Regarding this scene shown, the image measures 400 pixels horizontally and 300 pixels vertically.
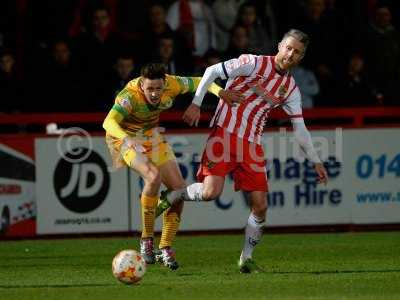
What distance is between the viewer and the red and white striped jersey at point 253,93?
9156 millimetres

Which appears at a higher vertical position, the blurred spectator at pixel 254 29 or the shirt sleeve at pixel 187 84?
→ the blurred spectator at pixel 254 29

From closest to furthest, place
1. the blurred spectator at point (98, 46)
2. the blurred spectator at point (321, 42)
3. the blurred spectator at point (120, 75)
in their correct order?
the blurred spectator at point (120, 75) < the blurred spectator at point (98, 46) < the blurred spectator at point (321, 42)

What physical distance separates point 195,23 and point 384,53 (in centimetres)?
246

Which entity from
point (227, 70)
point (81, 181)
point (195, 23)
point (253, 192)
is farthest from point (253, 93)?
point (195, 23)

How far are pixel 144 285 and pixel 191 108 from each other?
1479 millimetres

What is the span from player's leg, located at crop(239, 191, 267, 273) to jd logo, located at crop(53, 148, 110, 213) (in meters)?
3.64

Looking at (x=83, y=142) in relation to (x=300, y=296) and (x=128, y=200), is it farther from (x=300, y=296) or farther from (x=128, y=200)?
(x=300, y=296)

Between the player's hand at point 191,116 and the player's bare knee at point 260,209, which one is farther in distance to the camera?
the player's bare knee at point 260,209

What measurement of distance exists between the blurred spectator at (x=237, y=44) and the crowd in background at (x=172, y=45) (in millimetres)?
14

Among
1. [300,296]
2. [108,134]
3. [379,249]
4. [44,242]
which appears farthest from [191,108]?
Result: [44,242]

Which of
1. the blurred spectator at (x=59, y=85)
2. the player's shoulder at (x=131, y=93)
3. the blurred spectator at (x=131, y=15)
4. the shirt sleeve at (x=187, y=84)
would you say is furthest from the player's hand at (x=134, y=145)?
the blurred spectator at (x=131, y=15)

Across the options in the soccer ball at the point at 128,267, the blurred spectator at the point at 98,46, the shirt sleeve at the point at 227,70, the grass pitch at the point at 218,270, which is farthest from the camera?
the blurred spectator at the point at 98,46

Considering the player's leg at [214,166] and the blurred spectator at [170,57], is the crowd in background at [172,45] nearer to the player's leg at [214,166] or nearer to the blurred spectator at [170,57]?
the blurred spectator at [170,57]

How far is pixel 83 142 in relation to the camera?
1259 cm
